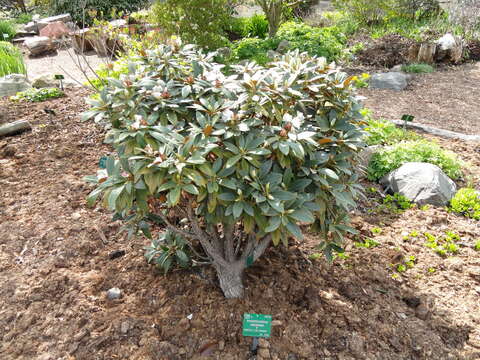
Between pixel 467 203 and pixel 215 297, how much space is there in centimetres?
238

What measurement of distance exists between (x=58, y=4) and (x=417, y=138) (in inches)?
451

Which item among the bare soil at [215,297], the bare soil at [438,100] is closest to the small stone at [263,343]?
the bare soil at [215,297]

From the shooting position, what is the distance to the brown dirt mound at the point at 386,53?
24.8 feet

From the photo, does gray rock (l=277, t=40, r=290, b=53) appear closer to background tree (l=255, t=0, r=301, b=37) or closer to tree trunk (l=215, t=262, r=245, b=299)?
background tree (l=255, t=0, r=301, b=37)

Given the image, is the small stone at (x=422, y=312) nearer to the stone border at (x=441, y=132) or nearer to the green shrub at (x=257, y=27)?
the stone border at (x=441, y=132)

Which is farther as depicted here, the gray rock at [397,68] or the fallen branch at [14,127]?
the gray rock at [397,68]

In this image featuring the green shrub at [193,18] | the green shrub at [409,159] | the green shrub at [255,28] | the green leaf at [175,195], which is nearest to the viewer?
the green leaf at [175,195]

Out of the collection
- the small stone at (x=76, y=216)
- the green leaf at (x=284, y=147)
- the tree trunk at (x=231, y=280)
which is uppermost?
the green leaf at (x=284, y=147)

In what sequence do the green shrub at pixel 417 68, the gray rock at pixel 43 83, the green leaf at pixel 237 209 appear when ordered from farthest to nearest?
the green shrub at pixel 417 68 → the gray rock at pixel 43 83 → the green leaf at pixel 237 209

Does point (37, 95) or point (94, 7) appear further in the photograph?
point (94, 7)

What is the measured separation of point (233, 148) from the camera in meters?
1.68

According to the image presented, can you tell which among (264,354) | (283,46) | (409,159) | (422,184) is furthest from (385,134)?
(283,46)

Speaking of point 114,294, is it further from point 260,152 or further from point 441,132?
point 441,132

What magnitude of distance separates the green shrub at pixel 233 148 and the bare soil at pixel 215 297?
29cm
